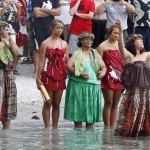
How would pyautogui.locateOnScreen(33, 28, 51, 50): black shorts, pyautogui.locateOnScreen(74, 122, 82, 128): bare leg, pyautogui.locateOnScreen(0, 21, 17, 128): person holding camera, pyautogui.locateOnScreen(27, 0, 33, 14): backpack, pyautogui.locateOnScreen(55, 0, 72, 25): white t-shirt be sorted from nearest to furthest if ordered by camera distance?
pyautogui.locateOnScreen(0, 21, 17, 128): person holding camera, pyautogui.locateOnScreen(74, 122, 82, 128): bare leg, pyautogui.locateOnScreen(33, 28, 51, 50): black shorts, pyautogui.locateOnScreen(27, 0, 33, 14): backpack, pyautogui.locateOnScreen(55, 0, 72, 25): white t-shirt

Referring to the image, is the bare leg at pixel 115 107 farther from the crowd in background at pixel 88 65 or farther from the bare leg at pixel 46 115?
the bare leg at pixel 46 115

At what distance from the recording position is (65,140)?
12.4 metres

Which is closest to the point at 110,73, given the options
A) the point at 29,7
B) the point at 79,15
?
the point at 79,15

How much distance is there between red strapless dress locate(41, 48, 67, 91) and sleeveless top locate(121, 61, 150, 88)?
64.6 inches

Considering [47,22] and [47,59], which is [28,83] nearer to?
[47,22]

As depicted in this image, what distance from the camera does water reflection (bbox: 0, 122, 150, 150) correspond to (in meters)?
11.7

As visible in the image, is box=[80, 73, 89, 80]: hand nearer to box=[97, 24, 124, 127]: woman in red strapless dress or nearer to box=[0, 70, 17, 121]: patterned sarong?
box=[97, 24, 124, 127]: woman in red strapless dress

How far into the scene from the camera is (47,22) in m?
18.2

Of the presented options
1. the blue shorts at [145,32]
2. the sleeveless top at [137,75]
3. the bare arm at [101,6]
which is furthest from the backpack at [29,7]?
the sleeveless top at [137,75]

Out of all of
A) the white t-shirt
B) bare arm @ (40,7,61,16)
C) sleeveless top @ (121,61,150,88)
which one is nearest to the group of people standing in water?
sleeveless top @ (121,61,150,88)

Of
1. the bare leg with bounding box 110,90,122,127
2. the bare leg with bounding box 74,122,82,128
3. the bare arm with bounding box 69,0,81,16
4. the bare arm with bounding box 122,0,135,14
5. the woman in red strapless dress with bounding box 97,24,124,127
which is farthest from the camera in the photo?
the bare arm with bounding box 69,0,81,16

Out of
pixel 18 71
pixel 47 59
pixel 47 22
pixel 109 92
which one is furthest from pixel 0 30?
pixel 18 71

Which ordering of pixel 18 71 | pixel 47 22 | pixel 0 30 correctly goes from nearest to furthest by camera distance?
pixel 0 30
pixel 47 22
pixel 18 71

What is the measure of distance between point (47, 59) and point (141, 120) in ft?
7.26
